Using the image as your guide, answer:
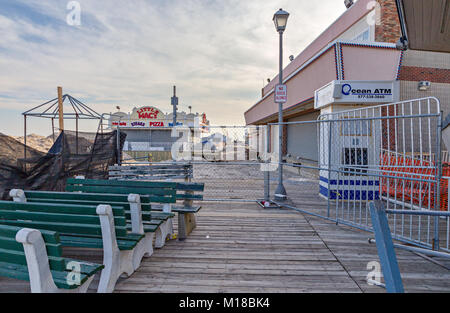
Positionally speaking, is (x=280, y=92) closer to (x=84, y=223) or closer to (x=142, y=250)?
(x=142, y=250)

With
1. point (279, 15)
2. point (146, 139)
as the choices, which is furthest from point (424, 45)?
point (146, 139)

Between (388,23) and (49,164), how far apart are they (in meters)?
11.3

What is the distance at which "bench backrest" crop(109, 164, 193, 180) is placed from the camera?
7.30m

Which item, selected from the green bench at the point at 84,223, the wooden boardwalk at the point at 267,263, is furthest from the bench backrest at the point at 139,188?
the green bench at the point at 84,223

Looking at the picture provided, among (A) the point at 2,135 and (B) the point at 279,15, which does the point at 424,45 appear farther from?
(A) the point at 2,135

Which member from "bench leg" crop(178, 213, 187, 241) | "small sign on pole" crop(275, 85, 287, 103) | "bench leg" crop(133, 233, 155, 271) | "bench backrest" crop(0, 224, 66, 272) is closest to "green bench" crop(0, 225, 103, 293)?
"bench backrest" crop(0, 224, 66, 272)

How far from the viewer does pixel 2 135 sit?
607 cm

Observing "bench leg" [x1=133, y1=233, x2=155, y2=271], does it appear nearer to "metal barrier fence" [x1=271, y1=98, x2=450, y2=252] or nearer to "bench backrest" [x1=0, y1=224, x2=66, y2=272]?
"bench backrest" [x1=0, y1=224, x2=66, y2=272]

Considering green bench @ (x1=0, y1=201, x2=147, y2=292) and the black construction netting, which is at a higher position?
the black construction netting

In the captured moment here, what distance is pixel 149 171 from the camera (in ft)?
24.8

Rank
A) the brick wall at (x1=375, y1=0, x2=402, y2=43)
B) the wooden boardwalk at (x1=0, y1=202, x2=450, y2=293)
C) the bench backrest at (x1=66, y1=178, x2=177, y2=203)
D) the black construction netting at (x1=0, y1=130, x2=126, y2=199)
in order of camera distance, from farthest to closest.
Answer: the brick wall at (x1=375, y1=0, x2=402, y2=43) → the black construction netting at (x1=0, y1=130, x2=126, y2=199) → the bench backrest at (x1=66, y1=178, x2=177, y2=203) → the wooden boardwalk at (x1=0, y1=202, x2=450, y2=293)

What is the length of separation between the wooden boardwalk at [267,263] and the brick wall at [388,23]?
7.46 meters

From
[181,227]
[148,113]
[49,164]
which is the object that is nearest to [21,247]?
[181,227]

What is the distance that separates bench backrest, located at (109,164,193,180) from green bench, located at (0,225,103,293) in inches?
198
